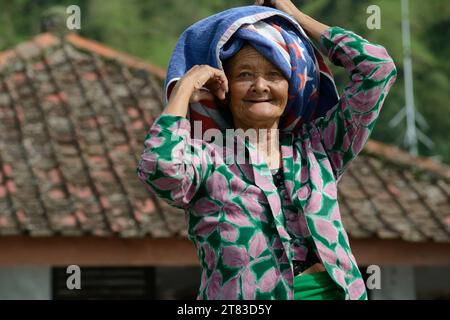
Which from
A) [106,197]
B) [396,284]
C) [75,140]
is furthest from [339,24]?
[106,197]

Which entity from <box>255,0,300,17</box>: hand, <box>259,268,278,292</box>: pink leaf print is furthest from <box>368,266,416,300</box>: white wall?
<box>259,268,278,292</box>: pink leaf print

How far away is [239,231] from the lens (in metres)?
3.16

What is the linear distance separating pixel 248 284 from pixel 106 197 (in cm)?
592

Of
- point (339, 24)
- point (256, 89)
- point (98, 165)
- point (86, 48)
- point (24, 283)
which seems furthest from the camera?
point (339, 24)

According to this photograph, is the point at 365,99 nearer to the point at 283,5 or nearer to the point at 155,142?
the point at 283,5

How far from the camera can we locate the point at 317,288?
125 inches

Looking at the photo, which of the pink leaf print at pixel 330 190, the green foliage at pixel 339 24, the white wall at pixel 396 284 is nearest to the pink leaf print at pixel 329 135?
the pink leaf print at pixel 330 190

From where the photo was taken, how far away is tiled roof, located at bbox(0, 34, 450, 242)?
866 centimetres

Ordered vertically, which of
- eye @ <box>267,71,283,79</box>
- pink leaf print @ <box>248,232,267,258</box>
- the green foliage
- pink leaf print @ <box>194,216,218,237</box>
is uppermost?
the green foliage

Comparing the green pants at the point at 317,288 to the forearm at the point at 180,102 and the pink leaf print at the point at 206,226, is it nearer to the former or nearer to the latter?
the pink leaf print at the point at 206,226

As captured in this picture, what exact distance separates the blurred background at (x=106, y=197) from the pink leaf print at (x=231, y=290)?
5.26m

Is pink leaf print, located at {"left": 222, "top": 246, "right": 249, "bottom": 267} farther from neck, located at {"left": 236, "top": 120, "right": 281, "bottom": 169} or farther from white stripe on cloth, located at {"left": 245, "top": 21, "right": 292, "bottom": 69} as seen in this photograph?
white stripe on cloth, located at {"left": 245, "top": 21, "right": 292, "bottom": 69}

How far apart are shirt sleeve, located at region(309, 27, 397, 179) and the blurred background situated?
16.9ft
